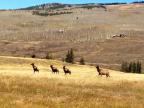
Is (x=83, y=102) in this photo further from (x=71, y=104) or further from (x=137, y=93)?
(x=137, y=93)

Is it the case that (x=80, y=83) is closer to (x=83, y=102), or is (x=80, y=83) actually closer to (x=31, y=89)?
(x=31, y=89)

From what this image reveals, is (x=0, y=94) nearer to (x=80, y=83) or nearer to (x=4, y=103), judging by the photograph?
(x=4, y=103)

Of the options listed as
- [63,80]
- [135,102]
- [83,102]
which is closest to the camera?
[83,102]

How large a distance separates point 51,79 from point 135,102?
11068 millimetres

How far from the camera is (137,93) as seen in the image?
1617 inches

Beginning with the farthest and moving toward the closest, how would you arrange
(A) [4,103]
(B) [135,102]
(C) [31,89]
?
(C) [31,89] < (B) [135,102] < (A) [4,103]

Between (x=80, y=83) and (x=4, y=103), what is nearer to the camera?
(x=4, y=103)

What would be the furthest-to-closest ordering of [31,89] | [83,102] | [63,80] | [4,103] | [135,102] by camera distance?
[63,80], [31,89], [135,102], [83,102], [4,103]

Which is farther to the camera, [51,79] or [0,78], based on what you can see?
[51,79]

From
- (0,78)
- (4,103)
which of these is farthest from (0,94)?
(0,78)

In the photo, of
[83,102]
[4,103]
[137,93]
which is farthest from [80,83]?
[4,103]

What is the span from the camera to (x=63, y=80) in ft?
146

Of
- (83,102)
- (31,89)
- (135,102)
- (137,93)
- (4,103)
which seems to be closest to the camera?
(4,103)

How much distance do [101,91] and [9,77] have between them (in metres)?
8.31
